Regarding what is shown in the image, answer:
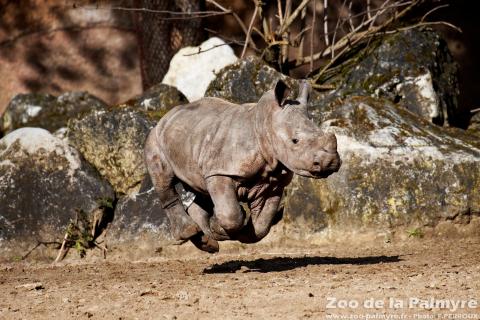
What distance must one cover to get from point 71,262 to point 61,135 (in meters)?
→ 2.06

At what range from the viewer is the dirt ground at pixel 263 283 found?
5820 mm

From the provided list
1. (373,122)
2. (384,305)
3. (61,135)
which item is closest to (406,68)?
(373,122)

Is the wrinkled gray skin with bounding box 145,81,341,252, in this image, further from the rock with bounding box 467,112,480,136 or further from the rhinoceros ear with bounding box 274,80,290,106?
the rock with bounding box 467,112,480,136

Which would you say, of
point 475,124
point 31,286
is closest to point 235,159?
point 31,286

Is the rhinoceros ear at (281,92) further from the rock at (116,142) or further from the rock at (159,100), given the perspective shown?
the rock at (159,100)

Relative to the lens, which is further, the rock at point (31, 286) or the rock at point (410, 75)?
the rock at point (410, 75)

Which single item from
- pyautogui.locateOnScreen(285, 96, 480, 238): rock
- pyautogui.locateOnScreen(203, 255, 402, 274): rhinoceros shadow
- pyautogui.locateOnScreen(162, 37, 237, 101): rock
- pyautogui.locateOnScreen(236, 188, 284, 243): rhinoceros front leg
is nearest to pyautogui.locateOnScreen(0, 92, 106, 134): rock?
pyautogui.locateOnScreen(162, 37, 237, 101): rock

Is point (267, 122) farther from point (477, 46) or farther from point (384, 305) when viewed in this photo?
point (477, 46)

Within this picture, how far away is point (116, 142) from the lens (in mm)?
10281

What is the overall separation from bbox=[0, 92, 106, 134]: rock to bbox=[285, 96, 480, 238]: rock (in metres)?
4.20

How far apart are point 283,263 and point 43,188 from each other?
3.06 metres

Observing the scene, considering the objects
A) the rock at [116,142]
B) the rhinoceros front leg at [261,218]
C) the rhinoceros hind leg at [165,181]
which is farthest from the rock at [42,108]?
the rhinoceros front leg at [261,218]

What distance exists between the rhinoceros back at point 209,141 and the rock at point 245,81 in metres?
2.24

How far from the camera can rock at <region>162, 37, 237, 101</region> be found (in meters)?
11.5
